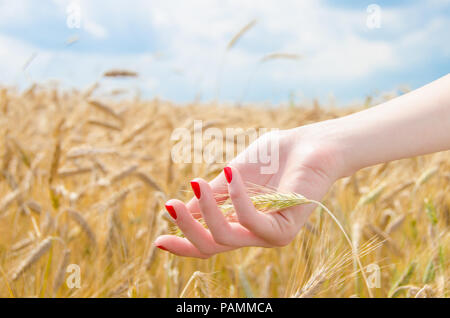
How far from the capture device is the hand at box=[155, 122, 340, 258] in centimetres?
81

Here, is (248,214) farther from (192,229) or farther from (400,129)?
(400,129)

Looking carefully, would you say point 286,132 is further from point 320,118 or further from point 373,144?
point 320,118

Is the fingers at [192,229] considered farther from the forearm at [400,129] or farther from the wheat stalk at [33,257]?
the wheat stalk at [33,257]

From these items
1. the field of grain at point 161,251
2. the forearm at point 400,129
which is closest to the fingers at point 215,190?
the field of grain at point 161,251

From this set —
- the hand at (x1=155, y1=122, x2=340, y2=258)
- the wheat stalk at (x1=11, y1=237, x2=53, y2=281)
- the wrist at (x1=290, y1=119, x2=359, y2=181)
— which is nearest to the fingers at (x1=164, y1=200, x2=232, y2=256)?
the hand at (x1=155, y1=122, x2=340, y2=258)

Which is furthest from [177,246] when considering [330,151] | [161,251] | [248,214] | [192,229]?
[161,251]

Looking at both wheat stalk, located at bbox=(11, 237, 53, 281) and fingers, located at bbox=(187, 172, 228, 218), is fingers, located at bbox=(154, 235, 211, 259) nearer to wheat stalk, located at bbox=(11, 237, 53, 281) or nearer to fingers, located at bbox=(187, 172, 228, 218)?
fingers, located at bbox=(187, 172, 228, 218)

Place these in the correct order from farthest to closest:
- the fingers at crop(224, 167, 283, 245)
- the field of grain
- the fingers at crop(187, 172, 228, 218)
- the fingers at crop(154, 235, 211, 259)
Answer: the field of grain → the fingers at crop(187, 172, 228, 218) → the fingers at crop(154, 235, 211, 259) → the fingers at crop(224, 167, 283, 245)

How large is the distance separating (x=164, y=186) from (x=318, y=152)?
91 centimetres

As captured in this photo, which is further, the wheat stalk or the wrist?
the wheat stalk

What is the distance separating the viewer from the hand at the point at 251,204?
2.67 feet

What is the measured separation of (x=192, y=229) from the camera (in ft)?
2.87

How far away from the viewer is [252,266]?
164 centimetres
